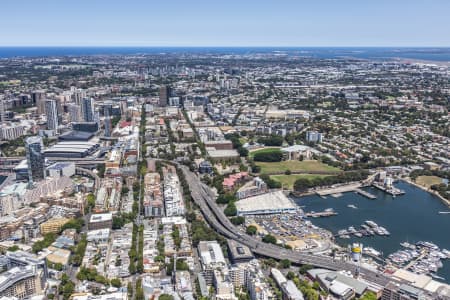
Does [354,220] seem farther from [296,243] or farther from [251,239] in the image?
[251,239]

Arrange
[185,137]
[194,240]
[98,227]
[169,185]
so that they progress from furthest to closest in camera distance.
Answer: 1. [185,137]
2. [169,185]
3. [98,227]
4. [194,240]

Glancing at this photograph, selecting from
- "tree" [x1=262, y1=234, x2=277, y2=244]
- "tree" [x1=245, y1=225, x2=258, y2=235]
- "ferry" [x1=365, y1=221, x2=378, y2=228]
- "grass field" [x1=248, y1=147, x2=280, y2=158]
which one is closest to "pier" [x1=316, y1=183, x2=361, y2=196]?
"ferry" [x1=365, y1=221, x2=378, y2=228]

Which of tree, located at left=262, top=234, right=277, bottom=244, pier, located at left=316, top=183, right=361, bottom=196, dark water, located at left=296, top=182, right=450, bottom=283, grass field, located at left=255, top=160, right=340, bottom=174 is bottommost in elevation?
dark water, located at left=296, top=182, right=450, bottom=283

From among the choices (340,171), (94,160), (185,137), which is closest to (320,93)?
(185,137)

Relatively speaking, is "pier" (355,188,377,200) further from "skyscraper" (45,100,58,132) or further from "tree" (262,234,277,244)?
"skyscraper" (45,100,58,132)

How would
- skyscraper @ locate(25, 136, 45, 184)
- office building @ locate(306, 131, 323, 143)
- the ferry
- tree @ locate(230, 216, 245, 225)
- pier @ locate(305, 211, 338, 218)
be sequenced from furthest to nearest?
office building @ locate(306, 131, 323, 143) → skyscraper @ locate(25, 136, 45, 184) → pier @ locate(305, 211, 338, 218) → the ferry → tree @ locate(230, 216, 245, 225)

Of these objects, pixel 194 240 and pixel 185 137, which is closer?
pixel 194 240
